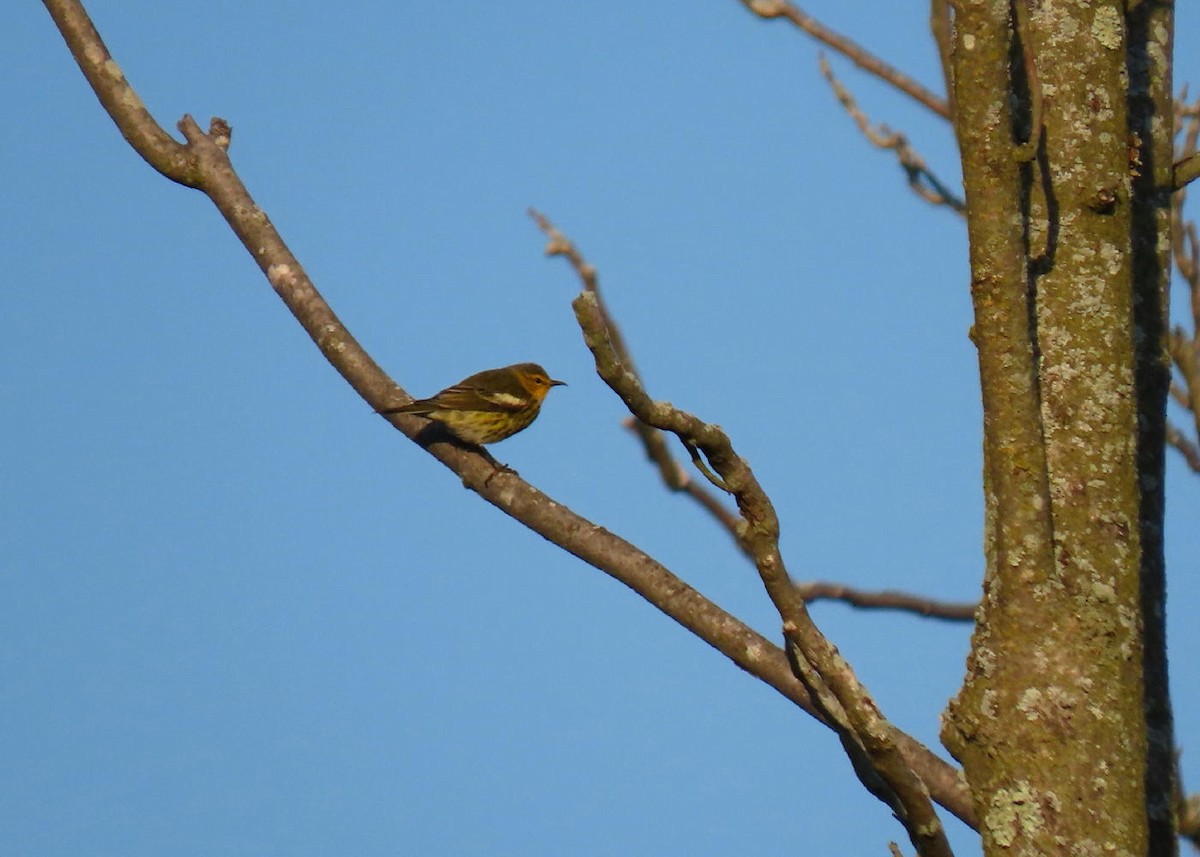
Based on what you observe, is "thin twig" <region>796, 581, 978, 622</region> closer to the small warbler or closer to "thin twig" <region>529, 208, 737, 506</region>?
"thin twig" <region>529, 208, 737, 506</region>

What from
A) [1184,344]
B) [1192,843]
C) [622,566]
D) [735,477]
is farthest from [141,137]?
[1192,843]

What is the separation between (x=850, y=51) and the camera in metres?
4.18

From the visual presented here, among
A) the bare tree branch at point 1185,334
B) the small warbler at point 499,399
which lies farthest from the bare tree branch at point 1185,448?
the small warbler at point 499,399

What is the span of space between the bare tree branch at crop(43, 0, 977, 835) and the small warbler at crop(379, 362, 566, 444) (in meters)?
1.72

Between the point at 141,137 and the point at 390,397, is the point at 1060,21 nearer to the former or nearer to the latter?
the point at 390,397

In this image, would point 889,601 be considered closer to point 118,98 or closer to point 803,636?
point 803,636

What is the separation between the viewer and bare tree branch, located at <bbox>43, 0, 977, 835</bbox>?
350 centimetres

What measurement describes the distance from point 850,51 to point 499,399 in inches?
208

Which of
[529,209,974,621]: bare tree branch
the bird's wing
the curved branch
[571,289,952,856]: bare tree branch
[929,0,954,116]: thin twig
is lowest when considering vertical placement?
[571,289,952,856]: bare tree branch

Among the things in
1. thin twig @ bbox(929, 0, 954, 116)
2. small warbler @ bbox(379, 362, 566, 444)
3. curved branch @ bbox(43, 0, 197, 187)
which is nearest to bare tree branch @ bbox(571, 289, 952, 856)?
thin twig @ bbox(929, 0, 954, 116)

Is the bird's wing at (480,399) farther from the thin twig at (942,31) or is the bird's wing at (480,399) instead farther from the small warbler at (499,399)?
the thin twig at (942,31)

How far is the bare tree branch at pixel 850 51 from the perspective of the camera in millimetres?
3903

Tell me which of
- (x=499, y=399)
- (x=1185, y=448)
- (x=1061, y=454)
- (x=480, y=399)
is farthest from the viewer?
(x=499, y=399)

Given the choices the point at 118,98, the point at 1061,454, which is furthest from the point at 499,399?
the point at 1061,454
